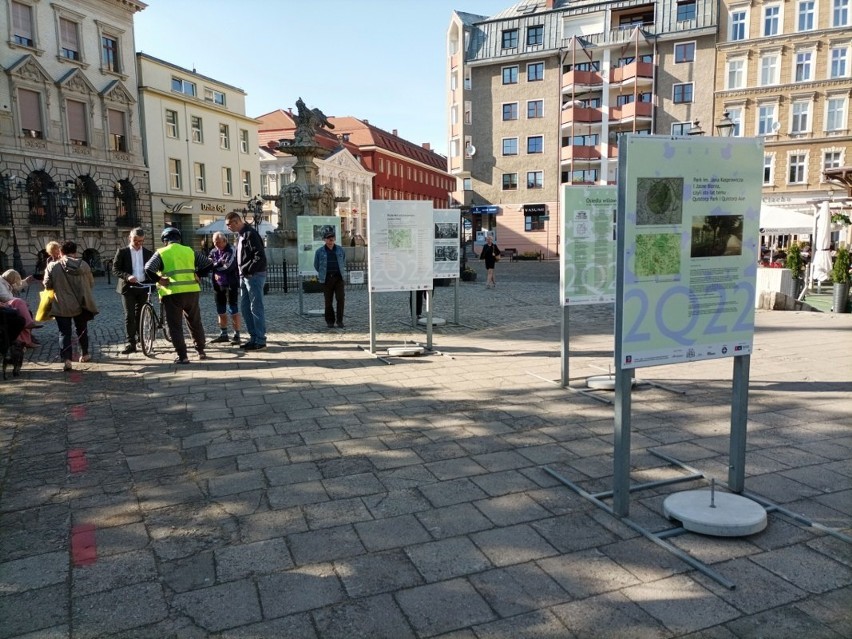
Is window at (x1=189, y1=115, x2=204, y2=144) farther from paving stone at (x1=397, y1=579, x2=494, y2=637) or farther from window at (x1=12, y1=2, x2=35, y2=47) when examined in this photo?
paving stone at (x1=397, y1=579, x2=494, y2=637)

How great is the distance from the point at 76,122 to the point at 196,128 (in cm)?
1002

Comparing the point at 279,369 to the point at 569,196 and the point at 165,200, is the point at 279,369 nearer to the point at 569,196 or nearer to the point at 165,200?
the point at 569,196

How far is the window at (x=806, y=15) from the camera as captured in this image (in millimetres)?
40125

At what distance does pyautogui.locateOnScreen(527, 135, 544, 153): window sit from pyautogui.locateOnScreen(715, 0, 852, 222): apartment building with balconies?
43.1ft

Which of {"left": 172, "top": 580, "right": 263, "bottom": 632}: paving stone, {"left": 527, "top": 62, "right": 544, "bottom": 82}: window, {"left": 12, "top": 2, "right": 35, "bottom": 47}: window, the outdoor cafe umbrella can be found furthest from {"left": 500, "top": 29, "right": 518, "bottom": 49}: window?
{"left": 172, "top": 580, "right": 263, "bottom": 632}: paving stone

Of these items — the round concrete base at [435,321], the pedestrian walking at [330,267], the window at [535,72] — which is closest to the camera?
the pedestrian walking at [330,267]

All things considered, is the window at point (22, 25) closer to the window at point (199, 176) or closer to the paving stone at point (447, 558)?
the window at point (199, 176)

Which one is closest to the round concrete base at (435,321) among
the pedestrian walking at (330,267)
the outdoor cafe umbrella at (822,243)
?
the pedestrian walking at (330,267)

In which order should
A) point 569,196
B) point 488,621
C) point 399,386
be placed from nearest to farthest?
point 488,621, point 569,196, point 399,386

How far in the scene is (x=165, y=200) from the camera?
42.4 m

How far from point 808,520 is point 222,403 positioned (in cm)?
501

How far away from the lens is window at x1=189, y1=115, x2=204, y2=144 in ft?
148

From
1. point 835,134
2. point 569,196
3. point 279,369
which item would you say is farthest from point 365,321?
point 835,134

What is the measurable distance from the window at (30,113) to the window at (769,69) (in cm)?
4360
